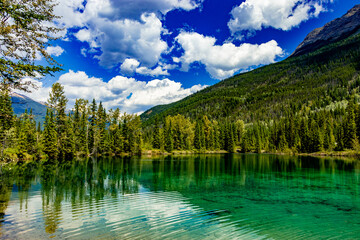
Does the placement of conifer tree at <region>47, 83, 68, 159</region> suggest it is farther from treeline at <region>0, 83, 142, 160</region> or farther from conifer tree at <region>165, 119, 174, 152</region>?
conifer tree at <region>165, 119, 174, 152</region>

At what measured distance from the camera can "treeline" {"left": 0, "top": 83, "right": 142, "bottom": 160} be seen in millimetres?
58094

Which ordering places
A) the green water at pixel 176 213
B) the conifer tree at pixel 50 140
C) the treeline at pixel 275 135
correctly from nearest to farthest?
the green water at pixel 176 213, the conifer tree at pixel 50 140, the treeline at pixel 275 135

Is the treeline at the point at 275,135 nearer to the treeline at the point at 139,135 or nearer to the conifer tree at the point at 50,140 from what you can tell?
the treeline at the point at 139,135

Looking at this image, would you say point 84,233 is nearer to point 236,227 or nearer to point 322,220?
point 236,227

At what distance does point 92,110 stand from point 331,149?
316 ft

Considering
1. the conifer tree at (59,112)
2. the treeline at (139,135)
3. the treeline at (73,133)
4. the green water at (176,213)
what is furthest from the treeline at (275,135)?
the green water at (176,213)

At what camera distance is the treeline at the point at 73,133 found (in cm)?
5809

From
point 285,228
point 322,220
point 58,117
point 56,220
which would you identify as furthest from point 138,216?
point 58,117

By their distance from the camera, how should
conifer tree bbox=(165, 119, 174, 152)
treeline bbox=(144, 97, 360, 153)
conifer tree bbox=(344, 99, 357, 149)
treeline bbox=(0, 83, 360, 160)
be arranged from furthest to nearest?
1. conifer tree bbox=(165, 119, 174, 152)
2. treeline bbox=(144, 97, 360, 153)
3. conifer tree bbox=(344, 99, 357, 149)
4. treeline bbox=(0, 83, 360, 160)

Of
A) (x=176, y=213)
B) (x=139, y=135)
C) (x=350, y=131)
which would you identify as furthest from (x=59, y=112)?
(x=350, y=131)

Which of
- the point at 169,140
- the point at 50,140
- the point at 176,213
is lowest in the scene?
the point at 176,213

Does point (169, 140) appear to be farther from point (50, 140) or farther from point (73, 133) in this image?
point (50, 140)

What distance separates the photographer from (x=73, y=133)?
67375 mm

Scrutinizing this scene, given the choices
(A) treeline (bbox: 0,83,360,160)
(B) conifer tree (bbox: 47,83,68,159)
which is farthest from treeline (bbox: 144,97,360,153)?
(B) conifer tree (bbox: 47,83,68,159)
